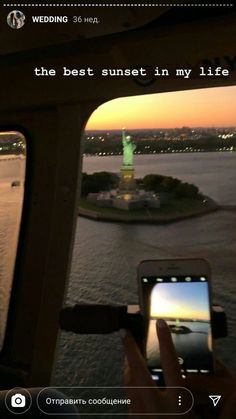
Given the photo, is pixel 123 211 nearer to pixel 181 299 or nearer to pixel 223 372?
pixel 181 299

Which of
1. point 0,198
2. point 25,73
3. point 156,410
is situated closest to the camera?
point 156,410

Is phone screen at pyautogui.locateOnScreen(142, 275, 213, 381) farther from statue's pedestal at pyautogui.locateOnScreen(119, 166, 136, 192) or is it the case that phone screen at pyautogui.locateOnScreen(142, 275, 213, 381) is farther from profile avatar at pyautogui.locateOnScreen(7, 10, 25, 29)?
profile avatar at pyautogui.locateOnScreen(7, 10, 25, 29)

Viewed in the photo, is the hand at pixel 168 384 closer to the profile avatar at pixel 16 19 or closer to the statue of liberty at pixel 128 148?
the statue of liberty at pixel 128 148

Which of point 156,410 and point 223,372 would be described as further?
point 223,372

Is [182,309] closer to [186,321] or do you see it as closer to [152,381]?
[186,321]

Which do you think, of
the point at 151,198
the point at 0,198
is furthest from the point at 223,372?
the point at 0,198

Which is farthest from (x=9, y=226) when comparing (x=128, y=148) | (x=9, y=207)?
(x=128, y=148)
